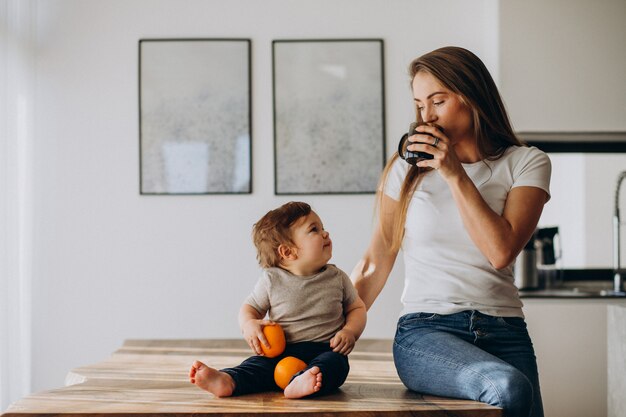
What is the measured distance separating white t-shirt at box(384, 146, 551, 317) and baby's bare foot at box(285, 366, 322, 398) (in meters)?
0.34

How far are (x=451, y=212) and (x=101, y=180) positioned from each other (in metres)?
2.67

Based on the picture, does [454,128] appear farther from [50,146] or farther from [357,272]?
[50,146]

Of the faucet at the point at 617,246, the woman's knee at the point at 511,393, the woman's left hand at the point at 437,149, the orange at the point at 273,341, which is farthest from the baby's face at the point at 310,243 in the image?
the faucet at the point at 617,246

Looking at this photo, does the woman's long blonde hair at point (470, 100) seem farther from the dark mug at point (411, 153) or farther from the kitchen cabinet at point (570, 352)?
the kitchen cabinet at point (570, 352)

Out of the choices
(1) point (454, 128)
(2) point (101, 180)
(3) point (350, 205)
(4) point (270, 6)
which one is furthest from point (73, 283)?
(1) point (454, 128)

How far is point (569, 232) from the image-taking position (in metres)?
3.96

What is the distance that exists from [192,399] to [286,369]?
21cm

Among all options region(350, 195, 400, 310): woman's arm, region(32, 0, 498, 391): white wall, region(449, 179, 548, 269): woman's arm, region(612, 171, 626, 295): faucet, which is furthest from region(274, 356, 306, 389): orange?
region(612, 171, 626, 295): faucet

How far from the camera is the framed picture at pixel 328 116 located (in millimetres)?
3979

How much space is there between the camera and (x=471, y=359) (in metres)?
1.48

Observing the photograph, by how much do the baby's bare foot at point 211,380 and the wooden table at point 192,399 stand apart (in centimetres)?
A: 2

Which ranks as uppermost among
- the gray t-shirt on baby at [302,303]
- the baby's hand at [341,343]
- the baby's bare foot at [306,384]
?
the gray t-shirt on baby at [302,303]

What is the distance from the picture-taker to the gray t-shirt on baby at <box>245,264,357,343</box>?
1.69 meters

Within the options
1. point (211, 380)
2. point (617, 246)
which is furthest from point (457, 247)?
point (617, 246)
